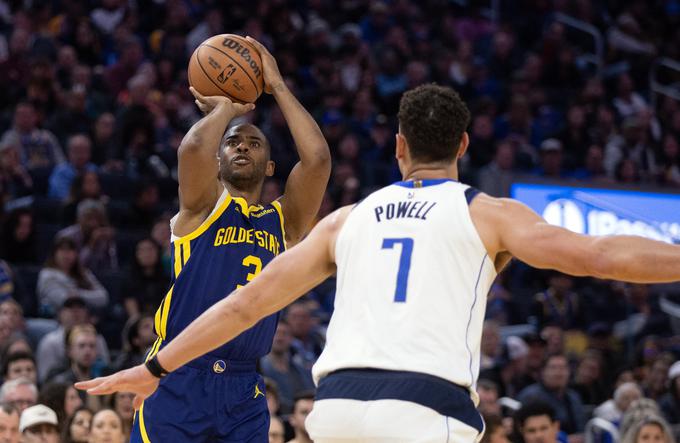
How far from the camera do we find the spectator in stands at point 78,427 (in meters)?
8.66

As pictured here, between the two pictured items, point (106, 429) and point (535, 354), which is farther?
point (535, 354)

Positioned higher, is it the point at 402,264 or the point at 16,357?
the point at 402,264

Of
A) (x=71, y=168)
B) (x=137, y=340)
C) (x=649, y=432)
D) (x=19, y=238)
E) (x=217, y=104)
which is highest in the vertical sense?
(x=217, y=104)

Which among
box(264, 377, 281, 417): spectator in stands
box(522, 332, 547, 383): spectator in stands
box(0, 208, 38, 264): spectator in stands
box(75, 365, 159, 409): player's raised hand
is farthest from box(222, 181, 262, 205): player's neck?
box(522, 332, 547, 383): spectator in stands

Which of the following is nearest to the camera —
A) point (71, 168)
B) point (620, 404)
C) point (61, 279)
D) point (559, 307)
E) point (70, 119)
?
point (61, 279)

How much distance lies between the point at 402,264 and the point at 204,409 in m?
2.05

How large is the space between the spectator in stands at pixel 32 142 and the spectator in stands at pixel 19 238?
1.36 metres

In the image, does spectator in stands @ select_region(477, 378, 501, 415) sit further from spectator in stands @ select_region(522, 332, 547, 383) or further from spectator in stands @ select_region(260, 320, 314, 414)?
spectator in stands @ select_region(522, 332, 547, 383)

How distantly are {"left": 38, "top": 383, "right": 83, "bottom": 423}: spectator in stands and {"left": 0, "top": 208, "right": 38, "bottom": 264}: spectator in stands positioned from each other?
313 cm

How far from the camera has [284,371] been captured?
443 inches

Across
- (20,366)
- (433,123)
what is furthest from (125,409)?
(433,123)

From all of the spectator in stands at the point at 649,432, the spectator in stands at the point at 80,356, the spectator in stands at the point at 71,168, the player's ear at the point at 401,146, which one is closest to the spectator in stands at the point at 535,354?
the spectator in stands at the point at 649,432

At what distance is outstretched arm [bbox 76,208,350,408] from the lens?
4160 mm

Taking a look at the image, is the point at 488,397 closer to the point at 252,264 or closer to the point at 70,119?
the point at 252,264
